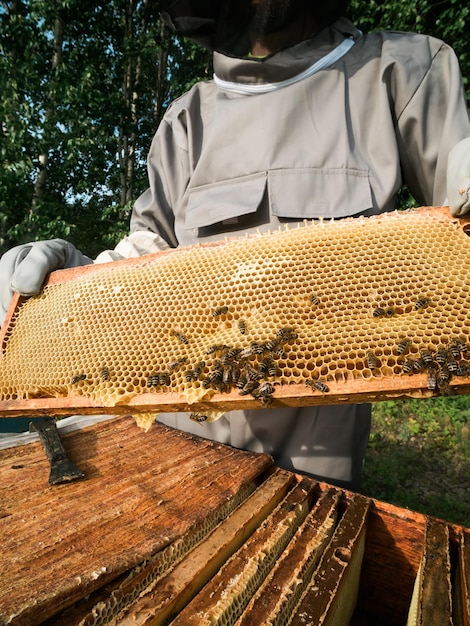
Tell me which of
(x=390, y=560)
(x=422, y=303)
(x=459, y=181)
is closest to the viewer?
(x=422, y=303)

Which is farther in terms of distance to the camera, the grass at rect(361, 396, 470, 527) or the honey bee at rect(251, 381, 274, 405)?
the grass at rect(361, 396, 470, 527)

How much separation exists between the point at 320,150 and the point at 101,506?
2118 millimetres

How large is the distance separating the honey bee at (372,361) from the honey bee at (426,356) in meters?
0.14

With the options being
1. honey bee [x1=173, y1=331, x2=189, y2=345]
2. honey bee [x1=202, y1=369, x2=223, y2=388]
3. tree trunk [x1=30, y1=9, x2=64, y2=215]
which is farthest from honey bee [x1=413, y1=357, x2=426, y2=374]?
tree trunk [x1=30, y1=9, x2=64, y2=215]

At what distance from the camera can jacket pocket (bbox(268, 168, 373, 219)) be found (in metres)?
2.11

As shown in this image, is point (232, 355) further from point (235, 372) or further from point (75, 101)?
point (75, 101)

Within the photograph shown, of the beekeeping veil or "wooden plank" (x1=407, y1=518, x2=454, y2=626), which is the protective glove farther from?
"wooden plank" (x1=407, y1=518, x2=454, y2=626)

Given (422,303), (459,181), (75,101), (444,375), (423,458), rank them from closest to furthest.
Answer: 1. (444,375)
2. (422,303)
3. (459,181)
4. (423,458)
5. (75,101)

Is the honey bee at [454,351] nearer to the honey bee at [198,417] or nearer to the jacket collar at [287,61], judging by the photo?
the honey bee at [198,417]

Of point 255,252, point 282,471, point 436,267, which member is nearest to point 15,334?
point 255,252

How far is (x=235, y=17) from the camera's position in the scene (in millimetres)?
2514

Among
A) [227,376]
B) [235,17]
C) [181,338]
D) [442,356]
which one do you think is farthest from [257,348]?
[235,17]

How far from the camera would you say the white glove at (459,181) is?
1445 mm

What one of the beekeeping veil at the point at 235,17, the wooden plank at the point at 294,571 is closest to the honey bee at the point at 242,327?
the wooden plank at the point at 294,571
